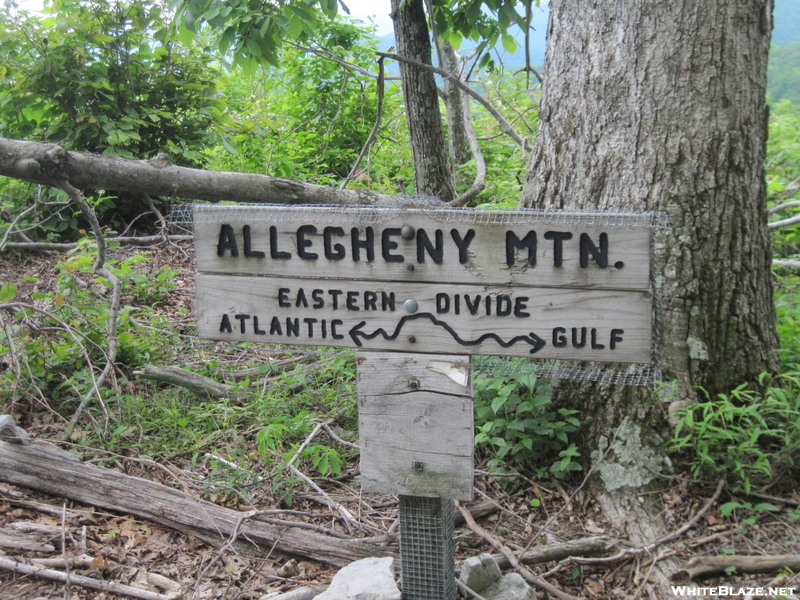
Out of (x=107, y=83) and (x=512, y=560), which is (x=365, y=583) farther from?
(x=107, y=83)

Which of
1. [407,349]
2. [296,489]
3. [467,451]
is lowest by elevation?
[296,489]

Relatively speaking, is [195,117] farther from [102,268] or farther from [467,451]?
[467,451]

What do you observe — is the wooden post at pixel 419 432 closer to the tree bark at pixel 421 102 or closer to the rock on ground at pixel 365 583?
the rock on ground at pixel 365 583

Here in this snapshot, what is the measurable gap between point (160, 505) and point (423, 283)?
1670 millimetres

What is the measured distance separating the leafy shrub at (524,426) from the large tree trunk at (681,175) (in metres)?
0.14

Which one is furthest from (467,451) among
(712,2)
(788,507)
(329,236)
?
(712,2)

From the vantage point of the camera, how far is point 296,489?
293 cm

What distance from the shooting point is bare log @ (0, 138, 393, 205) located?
272 centimetres

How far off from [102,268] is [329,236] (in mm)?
2725

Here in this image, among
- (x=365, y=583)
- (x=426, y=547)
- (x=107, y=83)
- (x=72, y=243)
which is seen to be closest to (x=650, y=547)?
(x=426, y=547)

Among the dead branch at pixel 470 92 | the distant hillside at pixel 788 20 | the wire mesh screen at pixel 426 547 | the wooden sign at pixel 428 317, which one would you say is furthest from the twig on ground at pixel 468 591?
the distant hillside at pixel 788 20

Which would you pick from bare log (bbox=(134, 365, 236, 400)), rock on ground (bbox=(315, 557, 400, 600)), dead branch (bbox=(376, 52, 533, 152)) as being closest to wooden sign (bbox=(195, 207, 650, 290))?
rock on ground (bbox=(315, 557, 400, 600))

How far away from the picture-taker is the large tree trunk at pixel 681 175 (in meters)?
2.63

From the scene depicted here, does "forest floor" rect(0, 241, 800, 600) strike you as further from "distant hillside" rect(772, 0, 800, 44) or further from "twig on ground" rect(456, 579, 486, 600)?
"distant hillside" rect(772, 0, 800, 44)
